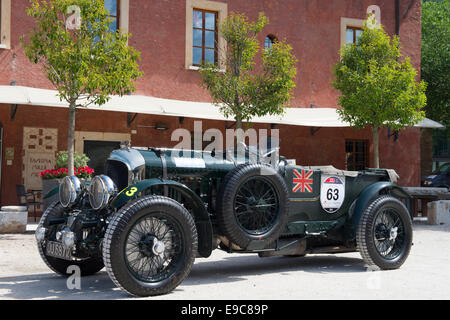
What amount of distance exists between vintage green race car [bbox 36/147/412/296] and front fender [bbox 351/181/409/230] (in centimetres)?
2

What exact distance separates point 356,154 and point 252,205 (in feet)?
41.2

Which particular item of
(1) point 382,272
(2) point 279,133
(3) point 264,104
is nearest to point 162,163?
(1) point 382,272

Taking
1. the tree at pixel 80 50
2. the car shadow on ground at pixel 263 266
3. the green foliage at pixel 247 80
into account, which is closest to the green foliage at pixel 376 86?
the green foliage at pixel 247 80

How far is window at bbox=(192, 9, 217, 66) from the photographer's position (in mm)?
15414

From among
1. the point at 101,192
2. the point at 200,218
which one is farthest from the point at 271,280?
the point at 101,192

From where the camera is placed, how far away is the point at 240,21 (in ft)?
41.8

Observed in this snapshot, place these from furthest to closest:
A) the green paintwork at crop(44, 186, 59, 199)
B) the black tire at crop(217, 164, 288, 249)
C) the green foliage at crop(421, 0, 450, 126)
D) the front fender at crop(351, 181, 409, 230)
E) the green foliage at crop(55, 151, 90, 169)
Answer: the green foliage at crop(421, 0, 450, 126), the green foliage at crop(55, 151, 90, 169), the front fender at crop(351, 181, 409, 230), the green paintwork at crop(44, 186, 59, 199), the black tire at crop(217, 164, 288, 249)

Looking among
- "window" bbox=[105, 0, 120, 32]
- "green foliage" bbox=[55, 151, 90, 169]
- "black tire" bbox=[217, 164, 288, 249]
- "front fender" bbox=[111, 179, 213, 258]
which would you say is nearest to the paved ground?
"front fender" bbox=[111, 179, 213, 258]

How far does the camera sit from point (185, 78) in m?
15.1

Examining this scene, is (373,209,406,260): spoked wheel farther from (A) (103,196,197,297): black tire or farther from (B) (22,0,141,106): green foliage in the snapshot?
(B) (22,0,141,106): green foliage

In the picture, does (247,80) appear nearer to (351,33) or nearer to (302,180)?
(351,33)

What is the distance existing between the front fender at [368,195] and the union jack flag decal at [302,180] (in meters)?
0.65

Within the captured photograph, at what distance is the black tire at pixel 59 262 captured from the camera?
5.91 meters
